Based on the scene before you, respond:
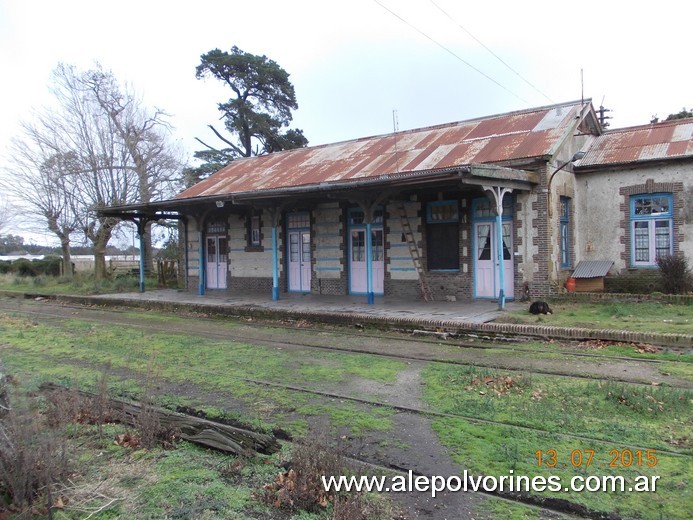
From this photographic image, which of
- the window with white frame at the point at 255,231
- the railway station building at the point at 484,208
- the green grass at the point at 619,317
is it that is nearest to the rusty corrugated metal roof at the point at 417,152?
the railway station building at the point at 484,208

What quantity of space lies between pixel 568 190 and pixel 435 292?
4.89 meters

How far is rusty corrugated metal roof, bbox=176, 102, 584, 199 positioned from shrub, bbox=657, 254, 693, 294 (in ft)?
14.1

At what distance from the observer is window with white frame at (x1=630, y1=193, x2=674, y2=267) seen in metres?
14.2

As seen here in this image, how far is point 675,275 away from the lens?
43.3 feet

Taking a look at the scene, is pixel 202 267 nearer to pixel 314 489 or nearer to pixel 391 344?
pixel 391 344

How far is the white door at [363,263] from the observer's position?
1641 cm

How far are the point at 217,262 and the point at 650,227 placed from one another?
1541cm

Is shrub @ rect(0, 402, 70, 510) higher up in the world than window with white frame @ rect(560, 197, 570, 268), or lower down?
lower down

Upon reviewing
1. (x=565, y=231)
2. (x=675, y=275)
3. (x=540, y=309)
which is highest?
(x=565, y=231)

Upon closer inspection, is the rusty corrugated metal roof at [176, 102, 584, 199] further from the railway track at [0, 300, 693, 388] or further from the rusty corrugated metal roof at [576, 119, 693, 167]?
the railway track at [0, 300, 693, 388]

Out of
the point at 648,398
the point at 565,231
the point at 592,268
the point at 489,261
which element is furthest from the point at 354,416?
the point at 565,231

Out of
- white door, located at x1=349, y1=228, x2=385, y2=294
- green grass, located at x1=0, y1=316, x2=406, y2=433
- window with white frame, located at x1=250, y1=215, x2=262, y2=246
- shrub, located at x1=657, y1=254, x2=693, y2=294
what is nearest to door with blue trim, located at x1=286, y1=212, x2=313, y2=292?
window with white frame, located at x1=250, y1=215, x2=262, y2=246
